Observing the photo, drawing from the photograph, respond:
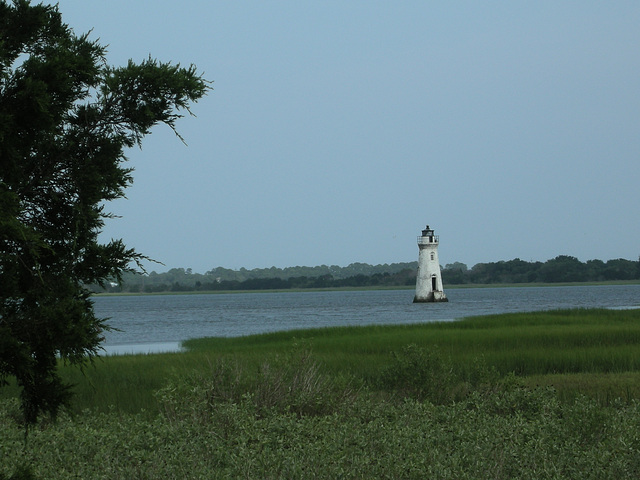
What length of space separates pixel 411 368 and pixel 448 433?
200 inches

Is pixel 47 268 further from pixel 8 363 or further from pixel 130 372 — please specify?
pixel 130 372

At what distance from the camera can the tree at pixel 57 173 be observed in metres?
5.33

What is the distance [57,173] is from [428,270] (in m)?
65.9

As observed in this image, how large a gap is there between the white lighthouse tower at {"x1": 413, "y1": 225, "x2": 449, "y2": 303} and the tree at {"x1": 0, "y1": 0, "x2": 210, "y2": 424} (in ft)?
206

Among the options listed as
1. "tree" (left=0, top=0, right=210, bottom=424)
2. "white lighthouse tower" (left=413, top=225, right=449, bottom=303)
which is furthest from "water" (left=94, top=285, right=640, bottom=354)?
"tree" (left=0, top=0, right=210, bottom=424)

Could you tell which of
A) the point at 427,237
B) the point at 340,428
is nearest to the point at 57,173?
the point at 340,428

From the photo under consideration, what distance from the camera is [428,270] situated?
70.4 metres

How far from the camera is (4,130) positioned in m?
5.26

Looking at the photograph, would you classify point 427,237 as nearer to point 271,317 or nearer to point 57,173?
point 271,317

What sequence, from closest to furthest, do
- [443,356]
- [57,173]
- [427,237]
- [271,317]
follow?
[57,173]
[443,356]
[427,237]
[271,317]

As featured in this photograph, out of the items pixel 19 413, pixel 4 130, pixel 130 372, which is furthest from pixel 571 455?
pixel 130 372

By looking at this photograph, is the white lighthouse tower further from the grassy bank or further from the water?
the grassy bank

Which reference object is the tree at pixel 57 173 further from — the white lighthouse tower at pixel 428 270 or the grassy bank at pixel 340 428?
the white lighthouse tower at pixel 428 270

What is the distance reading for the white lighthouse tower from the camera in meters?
68.0
